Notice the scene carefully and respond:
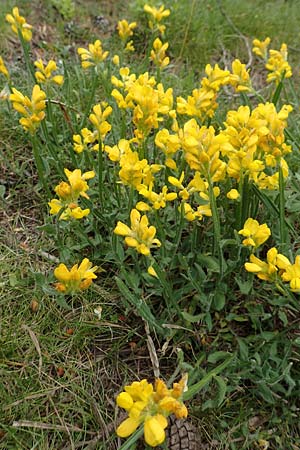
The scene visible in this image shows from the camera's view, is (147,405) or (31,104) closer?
(147,405)

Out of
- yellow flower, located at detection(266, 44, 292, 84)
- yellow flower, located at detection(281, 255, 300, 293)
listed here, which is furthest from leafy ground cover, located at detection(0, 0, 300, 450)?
yellow flower, located at detection(266, 44, 292, 84)

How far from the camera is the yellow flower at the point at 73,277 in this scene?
1425 millimetres

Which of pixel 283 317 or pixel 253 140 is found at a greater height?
pixel 253 140

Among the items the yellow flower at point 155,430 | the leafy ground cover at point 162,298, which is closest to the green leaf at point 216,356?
the leafy ground cover at point 162,298

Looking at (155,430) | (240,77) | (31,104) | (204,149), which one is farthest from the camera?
(240,77)

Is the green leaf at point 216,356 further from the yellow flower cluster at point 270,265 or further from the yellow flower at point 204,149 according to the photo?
the yellow flower at point 204,149

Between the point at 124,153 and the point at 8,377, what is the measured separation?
0.76 metres

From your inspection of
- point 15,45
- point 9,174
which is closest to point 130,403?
point 9,174

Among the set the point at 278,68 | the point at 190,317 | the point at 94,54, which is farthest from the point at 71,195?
the point at 278,68

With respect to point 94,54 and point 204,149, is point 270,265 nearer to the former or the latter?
point 204,149

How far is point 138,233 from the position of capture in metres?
1.37

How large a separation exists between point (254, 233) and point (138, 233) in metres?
0.35

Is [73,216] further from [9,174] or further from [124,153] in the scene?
[9,174]

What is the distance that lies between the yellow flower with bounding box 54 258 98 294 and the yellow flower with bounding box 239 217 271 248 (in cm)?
43
